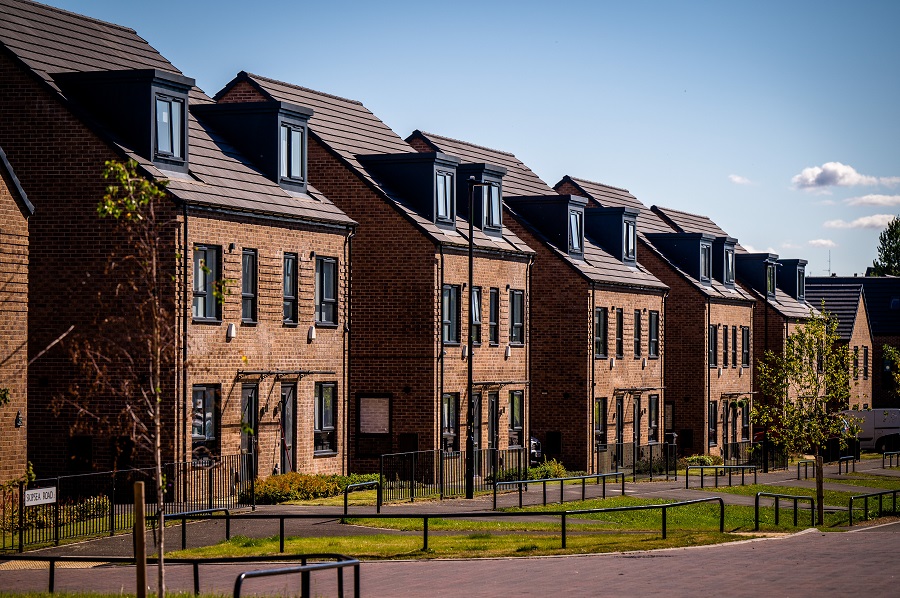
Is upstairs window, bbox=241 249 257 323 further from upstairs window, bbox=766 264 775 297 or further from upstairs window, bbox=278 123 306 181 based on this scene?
upstairs window, bbox=766 264 775 297

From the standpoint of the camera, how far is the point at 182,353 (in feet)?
103

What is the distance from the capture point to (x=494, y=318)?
44.6 meters

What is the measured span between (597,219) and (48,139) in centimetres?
2864

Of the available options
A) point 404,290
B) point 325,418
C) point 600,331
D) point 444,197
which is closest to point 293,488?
point 325,418

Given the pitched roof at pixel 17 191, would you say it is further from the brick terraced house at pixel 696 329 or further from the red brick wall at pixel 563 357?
the brick terraced house at pixel 696 329

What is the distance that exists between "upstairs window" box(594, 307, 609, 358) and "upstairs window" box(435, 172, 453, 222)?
1013 centimetres

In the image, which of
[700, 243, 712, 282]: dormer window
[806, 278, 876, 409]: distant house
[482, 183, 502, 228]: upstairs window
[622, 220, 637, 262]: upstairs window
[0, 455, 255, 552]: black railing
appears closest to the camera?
[0, 455, 255, 552]: black railing

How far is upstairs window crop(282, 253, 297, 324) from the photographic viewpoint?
35.8 meters

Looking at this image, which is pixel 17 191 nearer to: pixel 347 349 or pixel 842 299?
pixel 347 349

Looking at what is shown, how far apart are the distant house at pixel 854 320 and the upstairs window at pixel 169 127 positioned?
5518 cm

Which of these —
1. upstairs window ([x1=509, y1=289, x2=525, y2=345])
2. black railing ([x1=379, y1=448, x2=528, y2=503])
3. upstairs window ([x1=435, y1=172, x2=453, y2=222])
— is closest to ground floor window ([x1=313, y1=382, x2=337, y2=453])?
black railing ([x1=379, y1=448, x2=528, y2=503])

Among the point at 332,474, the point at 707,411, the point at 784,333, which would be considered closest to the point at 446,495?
the point at 332,474

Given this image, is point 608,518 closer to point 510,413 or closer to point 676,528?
point 676,528

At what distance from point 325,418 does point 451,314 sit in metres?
6.14
